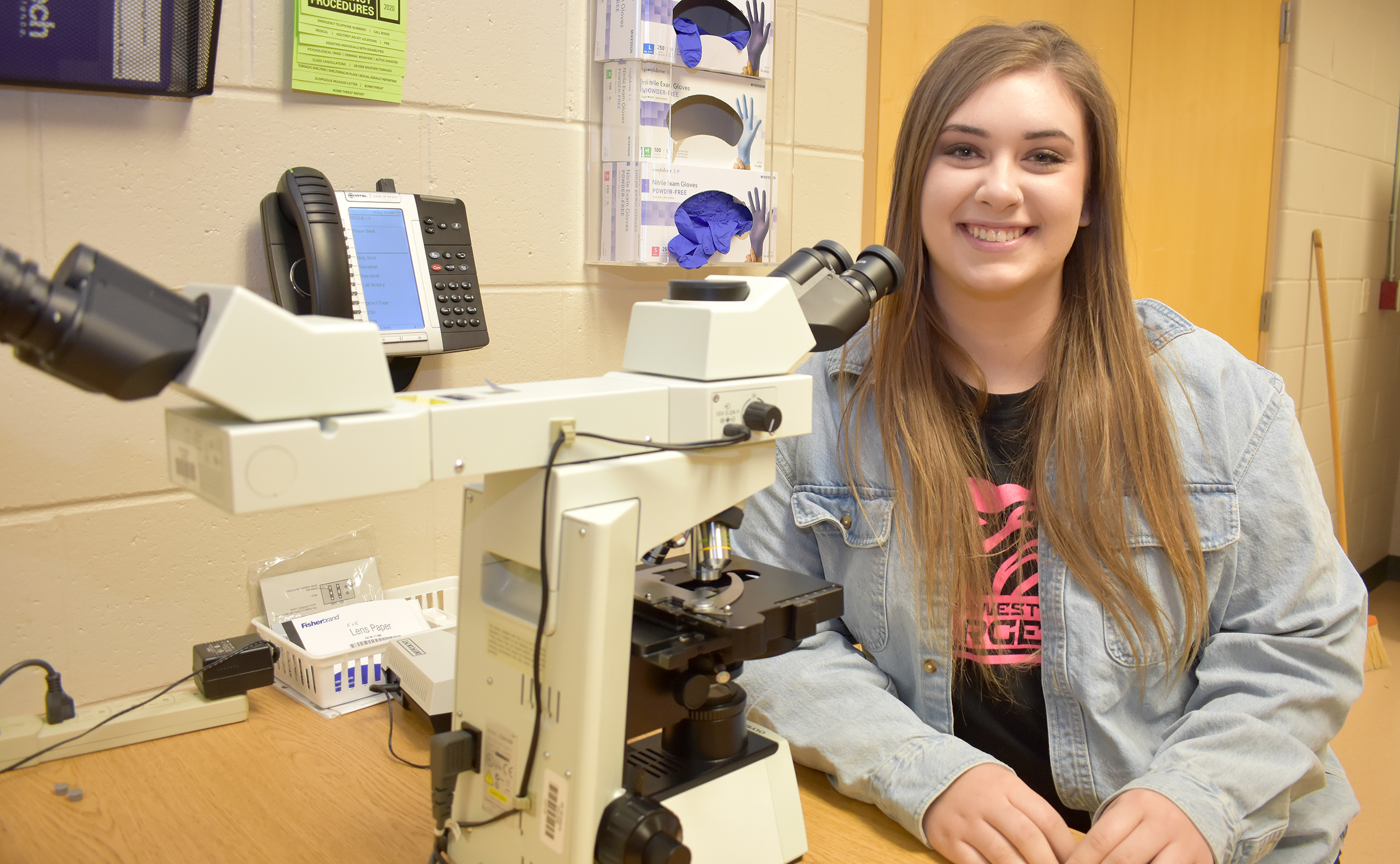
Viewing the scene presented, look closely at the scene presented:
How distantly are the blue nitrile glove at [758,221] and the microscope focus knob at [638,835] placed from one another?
1134 mm

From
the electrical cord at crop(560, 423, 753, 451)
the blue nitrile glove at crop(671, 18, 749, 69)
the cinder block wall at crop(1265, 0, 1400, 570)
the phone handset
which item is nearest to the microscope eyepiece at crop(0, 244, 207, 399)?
the electrical cord at crop(560, 423, 753, 451)

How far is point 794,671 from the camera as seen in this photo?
42.5 inches

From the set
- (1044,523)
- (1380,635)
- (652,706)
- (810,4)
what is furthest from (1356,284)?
(652,706)

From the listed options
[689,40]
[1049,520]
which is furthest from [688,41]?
[1049,520]

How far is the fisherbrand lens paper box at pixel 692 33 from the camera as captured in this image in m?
1.48

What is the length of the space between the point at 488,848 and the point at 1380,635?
379 cm

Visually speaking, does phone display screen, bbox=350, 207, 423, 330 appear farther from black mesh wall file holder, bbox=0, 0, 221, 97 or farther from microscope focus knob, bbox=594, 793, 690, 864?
microscope focus knob, bbox=594, 793, 690, 864

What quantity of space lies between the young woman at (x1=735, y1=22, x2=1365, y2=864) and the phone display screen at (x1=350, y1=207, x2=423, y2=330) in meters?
0.54

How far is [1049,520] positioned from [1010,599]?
111 millimetres

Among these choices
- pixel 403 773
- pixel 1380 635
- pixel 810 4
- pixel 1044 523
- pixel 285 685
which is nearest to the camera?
pixel 403 773

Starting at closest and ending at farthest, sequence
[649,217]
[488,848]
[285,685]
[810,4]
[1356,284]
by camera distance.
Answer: [488,848]
[285,685]
[649,217]
[810,4]
[1356,284]

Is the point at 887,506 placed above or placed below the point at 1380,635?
above

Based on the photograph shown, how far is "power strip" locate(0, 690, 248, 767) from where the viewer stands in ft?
3.41

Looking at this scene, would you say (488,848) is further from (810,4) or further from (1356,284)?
(1356,284)
